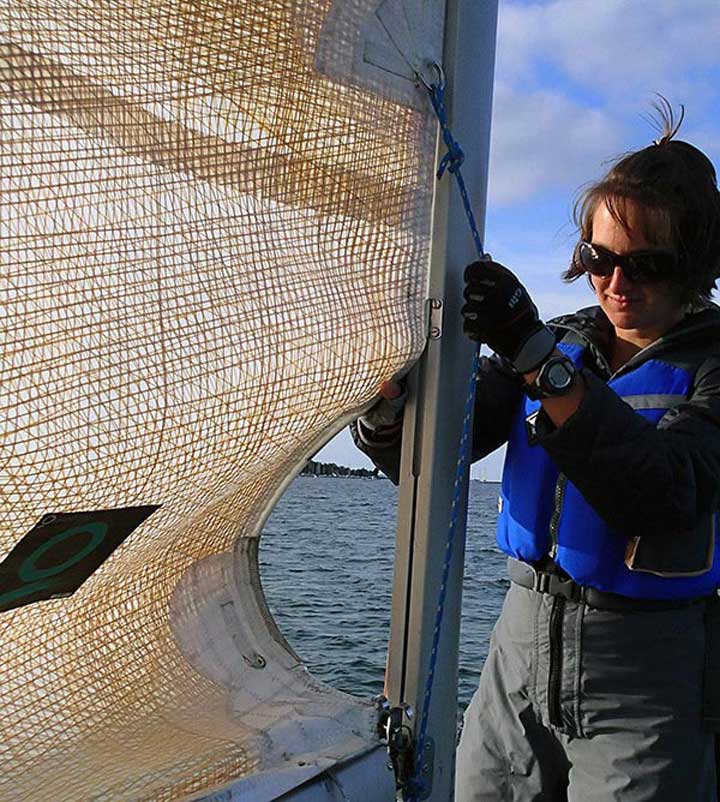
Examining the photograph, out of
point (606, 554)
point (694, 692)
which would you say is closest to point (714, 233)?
point (606, 554)

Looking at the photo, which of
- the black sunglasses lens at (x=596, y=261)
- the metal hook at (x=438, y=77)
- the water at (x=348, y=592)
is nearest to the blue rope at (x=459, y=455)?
the metal hook at (x=438, y=77)

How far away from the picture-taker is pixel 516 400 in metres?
2.01

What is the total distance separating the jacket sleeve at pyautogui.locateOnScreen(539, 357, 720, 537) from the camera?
1576mm

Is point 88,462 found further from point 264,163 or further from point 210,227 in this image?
point 264,163

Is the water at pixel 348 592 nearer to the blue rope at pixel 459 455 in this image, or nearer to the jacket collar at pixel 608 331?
the jacket collar at pixel 608 331

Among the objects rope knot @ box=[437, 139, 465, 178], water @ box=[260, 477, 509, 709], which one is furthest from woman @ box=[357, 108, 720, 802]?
water @ box=[260, 477, 509, 709]

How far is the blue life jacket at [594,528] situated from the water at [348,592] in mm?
6124

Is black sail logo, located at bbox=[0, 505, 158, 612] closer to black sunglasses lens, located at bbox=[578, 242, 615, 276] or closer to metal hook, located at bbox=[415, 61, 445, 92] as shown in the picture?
metal hook, located at bbox=[415, 61, 445, 92]

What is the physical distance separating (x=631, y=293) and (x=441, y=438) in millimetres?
499

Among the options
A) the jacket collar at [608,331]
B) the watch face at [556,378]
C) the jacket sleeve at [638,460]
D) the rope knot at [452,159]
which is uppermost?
the rope knot at [452,159]

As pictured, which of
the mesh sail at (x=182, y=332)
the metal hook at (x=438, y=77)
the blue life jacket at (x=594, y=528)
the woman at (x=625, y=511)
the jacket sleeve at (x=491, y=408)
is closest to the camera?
the mesh sail at (x=182, y=332)

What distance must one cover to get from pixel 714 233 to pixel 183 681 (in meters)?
1.19

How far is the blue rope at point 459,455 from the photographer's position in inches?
59.4

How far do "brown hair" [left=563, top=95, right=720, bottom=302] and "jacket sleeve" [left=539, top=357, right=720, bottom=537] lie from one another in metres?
0.27
